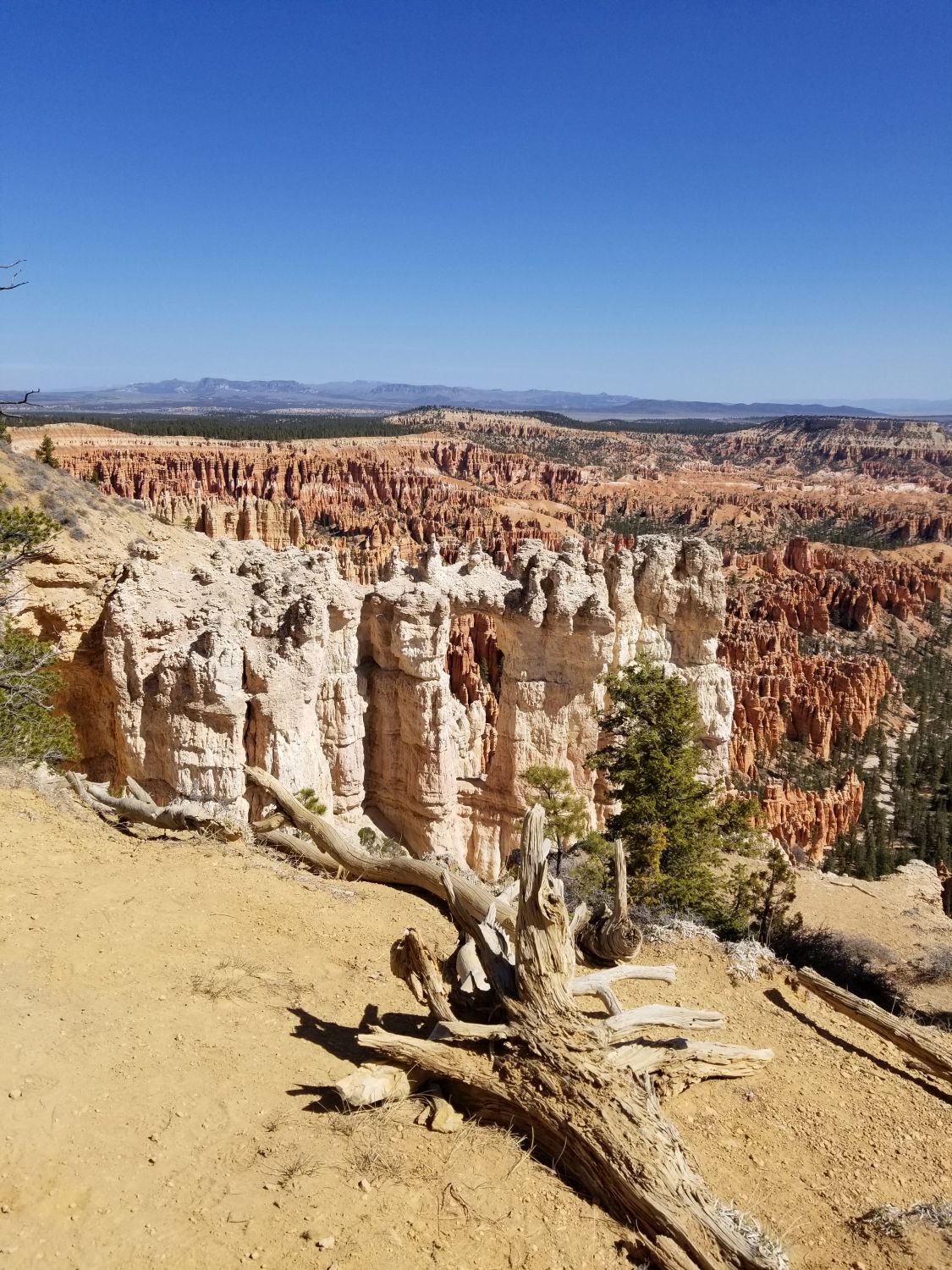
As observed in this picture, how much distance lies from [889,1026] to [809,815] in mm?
31798

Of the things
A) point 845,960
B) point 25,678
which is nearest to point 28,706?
point 25,678

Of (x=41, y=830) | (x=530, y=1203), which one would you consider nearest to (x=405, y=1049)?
(x=530, y=1203)

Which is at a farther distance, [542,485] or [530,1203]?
[542,485]

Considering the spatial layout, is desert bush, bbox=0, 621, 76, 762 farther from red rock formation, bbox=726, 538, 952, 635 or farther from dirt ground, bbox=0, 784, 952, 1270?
red rock formation, bbox=726, 538, 952, 635

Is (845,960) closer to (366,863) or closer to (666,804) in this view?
(666,804)

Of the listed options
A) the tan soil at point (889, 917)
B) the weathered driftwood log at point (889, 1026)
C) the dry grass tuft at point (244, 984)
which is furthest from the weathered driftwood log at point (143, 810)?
the tan soil at point (889, 917)

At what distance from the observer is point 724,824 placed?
1319 cm

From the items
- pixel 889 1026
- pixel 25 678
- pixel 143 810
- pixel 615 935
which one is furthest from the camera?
pixel 25 678

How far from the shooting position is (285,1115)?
203 inches

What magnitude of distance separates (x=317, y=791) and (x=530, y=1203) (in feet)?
34.1

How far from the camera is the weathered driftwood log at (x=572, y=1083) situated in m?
4.48

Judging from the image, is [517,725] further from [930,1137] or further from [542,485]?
[542,485]

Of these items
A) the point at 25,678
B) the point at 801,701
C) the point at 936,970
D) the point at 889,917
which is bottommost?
the point at 801,701

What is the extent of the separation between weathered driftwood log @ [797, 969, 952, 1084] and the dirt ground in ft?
0.53
